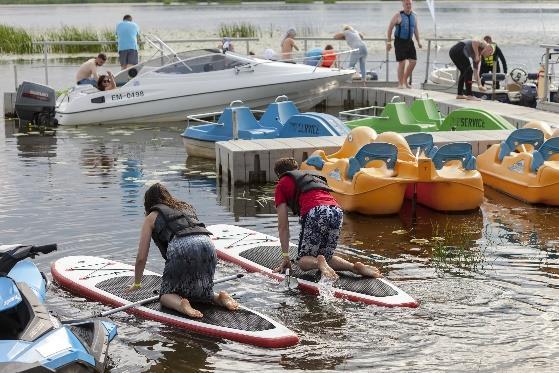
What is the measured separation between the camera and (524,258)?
448 inches

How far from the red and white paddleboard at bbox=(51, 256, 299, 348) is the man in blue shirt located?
1600 centimetres

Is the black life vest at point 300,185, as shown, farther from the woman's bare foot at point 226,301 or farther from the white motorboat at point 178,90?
the white motorboat at point 178,90

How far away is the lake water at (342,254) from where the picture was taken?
27.6 ft

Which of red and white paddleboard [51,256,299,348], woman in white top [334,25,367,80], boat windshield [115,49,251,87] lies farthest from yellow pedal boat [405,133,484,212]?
woman in white top [334,25,367,80]

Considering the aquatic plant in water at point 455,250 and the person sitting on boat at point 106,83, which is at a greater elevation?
the person sitting on boat at point 106,83

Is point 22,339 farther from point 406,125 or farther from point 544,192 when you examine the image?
point 406,125

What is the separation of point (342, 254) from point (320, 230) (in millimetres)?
1671

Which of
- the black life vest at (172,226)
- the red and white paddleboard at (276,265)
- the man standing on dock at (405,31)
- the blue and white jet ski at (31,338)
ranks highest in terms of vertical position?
the man standing on dock at (405,31)

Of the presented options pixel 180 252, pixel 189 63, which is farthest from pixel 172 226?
pixel 189 63

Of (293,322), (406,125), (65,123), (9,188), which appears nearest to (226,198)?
(9,188)

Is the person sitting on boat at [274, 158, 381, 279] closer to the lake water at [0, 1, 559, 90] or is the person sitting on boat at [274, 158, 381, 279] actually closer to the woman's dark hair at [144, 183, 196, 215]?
the woman's dark hair at [144, 183, 196, 215]

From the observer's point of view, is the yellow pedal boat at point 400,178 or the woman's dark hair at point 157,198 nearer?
the woman's dark hair at point 157,198

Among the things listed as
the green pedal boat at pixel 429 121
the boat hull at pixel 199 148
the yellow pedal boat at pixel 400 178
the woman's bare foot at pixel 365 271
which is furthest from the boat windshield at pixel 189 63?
the woman's bare foot at pixel 365 271

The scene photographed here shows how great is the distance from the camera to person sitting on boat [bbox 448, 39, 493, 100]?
22.6 meters
